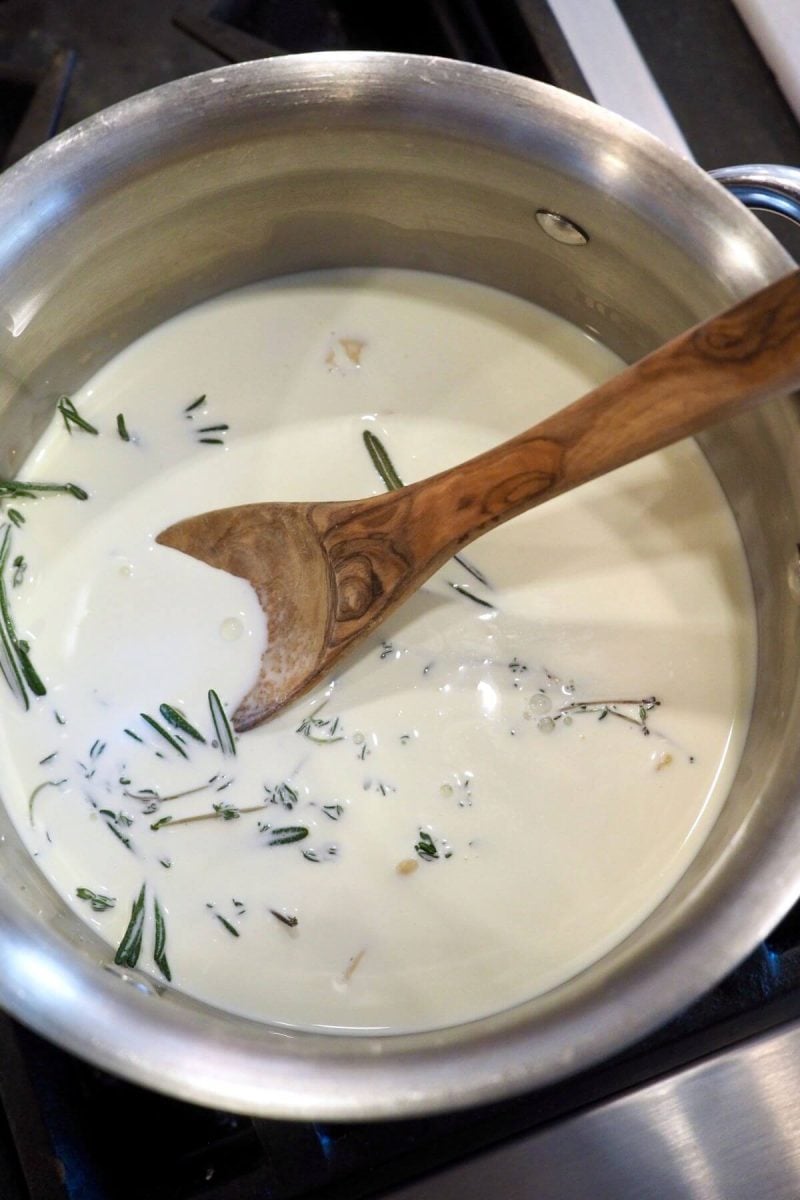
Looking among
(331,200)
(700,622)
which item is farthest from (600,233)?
(700,622)

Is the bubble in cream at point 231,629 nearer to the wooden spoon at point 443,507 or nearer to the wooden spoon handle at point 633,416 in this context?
the wooden spoon at point 443,507

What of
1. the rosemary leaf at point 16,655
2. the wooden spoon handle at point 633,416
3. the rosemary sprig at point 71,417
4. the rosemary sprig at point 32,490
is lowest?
the wooden spoon handle at point 633,416

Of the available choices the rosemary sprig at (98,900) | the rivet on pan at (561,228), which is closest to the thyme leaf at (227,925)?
the rosemary sprig at (98,900)

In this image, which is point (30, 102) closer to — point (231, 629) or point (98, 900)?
point (231, 629)

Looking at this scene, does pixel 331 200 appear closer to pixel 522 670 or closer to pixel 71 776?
pixel 522 670

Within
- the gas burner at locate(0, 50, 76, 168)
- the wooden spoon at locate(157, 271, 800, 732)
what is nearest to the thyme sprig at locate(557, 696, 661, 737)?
the wooden spoon at locate(157, 271, 800, 732)

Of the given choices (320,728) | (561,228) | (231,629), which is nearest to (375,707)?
(320,728)

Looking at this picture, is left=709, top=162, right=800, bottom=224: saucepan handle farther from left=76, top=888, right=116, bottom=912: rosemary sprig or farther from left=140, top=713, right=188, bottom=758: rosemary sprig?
left=76, top=888, right=116, bottom=912: rosemary sprig
